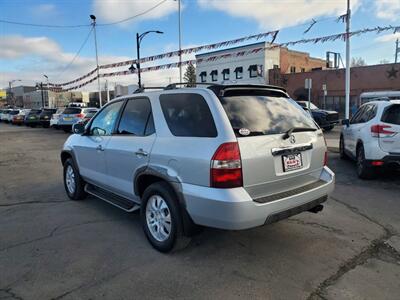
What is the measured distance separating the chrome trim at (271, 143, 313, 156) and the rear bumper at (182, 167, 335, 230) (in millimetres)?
465

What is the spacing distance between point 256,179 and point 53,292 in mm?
2093

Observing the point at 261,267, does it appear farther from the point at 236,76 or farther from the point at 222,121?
the point at 236,76

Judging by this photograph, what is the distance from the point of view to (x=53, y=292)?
3227mm

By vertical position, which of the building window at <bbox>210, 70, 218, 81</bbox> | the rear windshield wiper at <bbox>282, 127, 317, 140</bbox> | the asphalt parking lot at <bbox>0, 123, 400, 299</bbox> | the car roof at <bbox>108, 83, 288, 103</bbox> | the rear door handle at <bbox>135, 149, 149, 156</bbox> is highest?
the building window at <bbox>210, 70, 218, 81</bbox>

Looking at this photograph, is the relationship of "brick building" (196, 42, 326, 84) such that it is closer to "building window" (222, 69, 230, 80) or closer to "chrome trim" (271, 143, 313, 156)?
"building window" (222, 69, 230, 80)

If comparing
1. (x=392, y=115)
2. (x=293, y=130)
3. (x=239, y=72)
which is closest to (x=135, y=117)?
(x=293, y=130)

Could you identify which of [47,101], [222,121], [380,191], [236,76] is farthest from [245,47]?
[47,101]

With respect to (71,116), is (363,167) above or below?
below

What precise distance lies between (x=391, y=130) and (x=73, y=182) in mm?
5861

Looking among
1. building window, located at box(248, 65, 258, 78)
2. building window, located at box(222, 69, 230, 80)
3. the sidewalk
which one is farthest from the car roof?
building window, located at box(222, 69, 230, 80)

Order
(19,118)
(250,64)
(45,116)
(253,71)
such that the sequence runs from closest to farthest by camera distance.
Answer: (45,116) → (19,118) → (253,71) → (250,64)

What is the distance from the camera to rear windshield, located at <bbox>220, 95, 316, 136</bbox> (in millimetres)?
3623

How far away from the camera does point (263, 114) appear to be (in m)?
3.88

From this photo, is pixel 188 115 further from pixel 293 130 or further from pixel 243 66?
pixel 243 66
